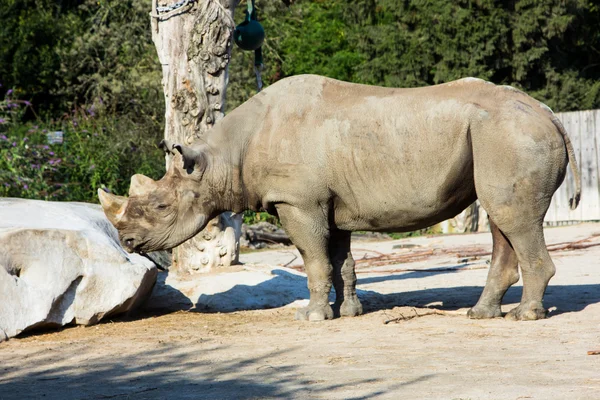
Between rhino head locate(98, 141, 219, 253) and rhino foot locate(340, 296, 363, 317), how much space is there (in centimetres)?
137

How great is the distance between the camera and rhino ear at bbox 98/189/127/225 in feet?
25.9

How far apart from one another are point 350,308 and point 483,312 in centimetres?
112

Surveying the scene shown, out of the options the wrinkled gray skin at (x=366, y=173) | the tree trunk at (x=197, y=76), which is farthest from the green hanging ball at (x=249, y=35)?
the wrinkled gray skin at (x=366, y=173)

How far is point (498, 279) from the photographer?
7.77m

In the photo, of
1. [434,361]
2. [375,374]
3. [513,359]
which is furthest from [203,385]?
[513,359]

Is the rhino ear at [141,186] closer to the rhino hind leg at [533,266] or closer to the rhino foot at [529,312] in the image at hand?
the rhino hind leg at [533,266]

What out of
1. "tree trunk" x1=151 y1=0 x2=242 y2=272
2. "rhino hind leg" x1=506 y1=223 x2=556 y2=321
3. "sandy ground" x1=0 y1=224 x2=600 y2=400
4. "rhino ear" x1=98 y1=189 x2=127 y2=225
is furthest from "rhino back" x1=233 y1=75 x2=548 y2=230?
"tree trunk" x1=151 y1=0 x2=242 y2=272

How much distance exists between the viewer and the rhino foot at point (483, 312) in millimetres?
7668

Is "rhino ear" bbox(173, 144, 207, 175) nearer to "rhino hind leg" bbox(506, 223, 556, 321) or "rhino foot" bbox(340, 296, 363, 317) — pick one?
"rhino foot" bbox(340, 296, 363, 317)

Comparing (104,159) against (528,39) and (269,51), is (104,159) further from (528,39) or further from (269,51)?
(528,39)

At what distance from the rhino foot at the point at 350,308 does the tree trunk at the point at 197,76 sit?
5.71ft

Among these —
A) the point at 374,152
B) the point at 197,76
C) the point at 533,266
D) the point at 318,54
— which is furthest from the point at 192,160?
the point at 318,54

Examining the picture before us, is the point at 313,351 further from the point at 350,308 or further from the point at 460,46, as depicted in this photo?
the point at 460,46

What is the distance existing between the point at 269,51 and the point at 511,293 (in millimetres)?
14966
